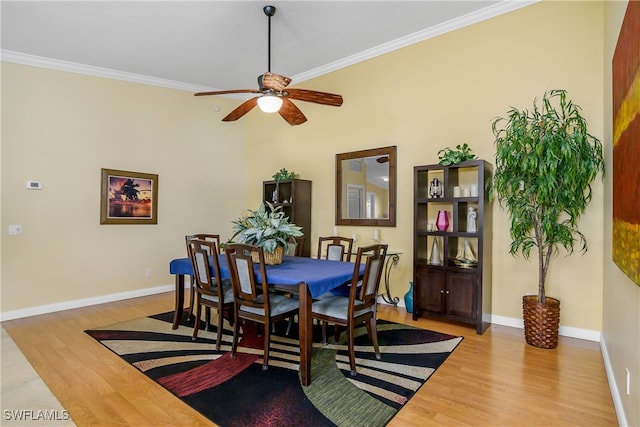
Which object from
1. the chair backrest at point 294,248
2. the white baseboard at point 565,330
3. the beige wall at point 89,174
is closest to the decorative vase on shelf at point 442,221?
the white baseboard at point 565,330

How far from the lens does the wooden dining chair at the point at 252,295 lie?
259 cm

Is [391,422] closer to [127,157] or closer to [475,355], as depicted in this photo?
[475,355]

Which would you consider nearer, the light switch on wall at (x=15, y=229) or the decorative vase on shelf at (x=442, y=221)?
the decorative vase on shelf at (x=442, y=221)

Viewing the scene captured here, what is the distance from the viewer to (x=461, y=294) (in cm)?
A: 352

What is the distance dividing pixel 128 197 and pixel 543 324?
209 inches

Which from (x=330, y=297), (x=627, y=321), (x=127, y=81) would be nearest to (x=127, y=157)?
(x=127, y=81)

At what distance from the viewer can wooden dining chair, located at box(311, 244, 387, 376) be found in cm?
257

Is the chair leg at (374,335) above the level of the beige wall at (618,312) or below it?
below

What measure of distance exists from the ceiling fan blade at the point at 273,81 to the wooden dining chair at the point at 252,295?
1452mm

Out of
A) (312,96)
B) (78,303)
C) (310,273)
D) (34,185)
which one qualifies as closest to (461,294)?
(310,273)

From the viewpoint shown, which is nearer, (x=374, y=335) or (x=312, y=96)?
(x=374, y=335)

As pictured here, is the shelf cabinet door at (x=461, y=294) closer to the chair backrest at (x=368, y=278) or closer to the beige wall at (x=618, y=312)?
the beige wall at (x=618, y=312)

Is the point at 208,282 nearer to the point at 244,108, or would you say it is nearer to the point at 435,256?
the point at 244,108

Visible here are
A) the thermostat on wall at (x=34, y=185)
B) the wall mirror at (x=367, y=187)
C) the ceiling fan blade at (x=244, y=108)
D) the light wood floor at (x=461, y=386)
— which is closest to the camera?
the light wood floor at (x=461, y=386)
